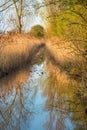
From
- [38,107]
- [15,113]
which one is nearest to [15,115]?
[15,113]

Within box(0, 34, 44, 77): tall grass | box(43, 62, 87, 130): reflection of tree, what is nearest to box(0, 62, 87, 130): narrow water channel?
box(43, 62, 87, 130): reflection of tree

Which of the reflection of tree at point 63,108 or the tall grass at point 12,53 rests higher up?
the reflection of tree at point 63,108

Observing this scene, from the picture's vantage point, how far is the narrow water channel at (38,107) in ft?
29.4

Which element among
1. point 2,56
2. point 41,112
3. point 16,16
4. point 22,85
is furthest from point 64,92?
point 16,16

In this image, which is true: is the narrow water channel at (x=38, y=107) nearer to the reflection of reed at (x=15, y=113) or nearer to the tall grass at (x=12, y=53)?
the reflection of reed at (x=15, y=113)

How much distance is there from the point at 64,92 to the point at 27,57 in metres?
8.91

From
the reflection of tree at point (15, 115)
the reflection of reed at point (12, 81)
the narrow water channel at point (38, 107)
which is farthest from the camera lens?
the reflection of reed at point (12, 81)

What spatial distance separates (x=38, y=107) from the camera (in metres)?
10.7

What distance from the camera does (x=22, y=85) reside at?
558 inches

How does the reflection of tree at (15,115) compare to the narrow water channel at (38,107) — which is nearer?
the reflection of tree at (15,115)

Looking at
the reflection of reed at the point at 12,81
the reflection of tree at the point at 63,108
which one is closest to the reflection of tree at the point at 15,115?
the reflection of tree at the point at 63,108

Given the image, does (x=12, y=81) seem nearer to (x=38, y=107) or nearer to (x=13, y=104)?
(x=13, y=104)

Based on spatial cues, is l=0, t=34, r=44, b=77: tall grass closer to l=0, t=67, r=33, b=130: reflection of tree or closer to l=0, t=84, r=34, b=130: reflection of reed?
l=0, t=67, r=33, b=130: reflection of tree

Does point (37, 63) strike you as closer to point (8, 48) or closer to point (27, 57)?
point (27, 57)
